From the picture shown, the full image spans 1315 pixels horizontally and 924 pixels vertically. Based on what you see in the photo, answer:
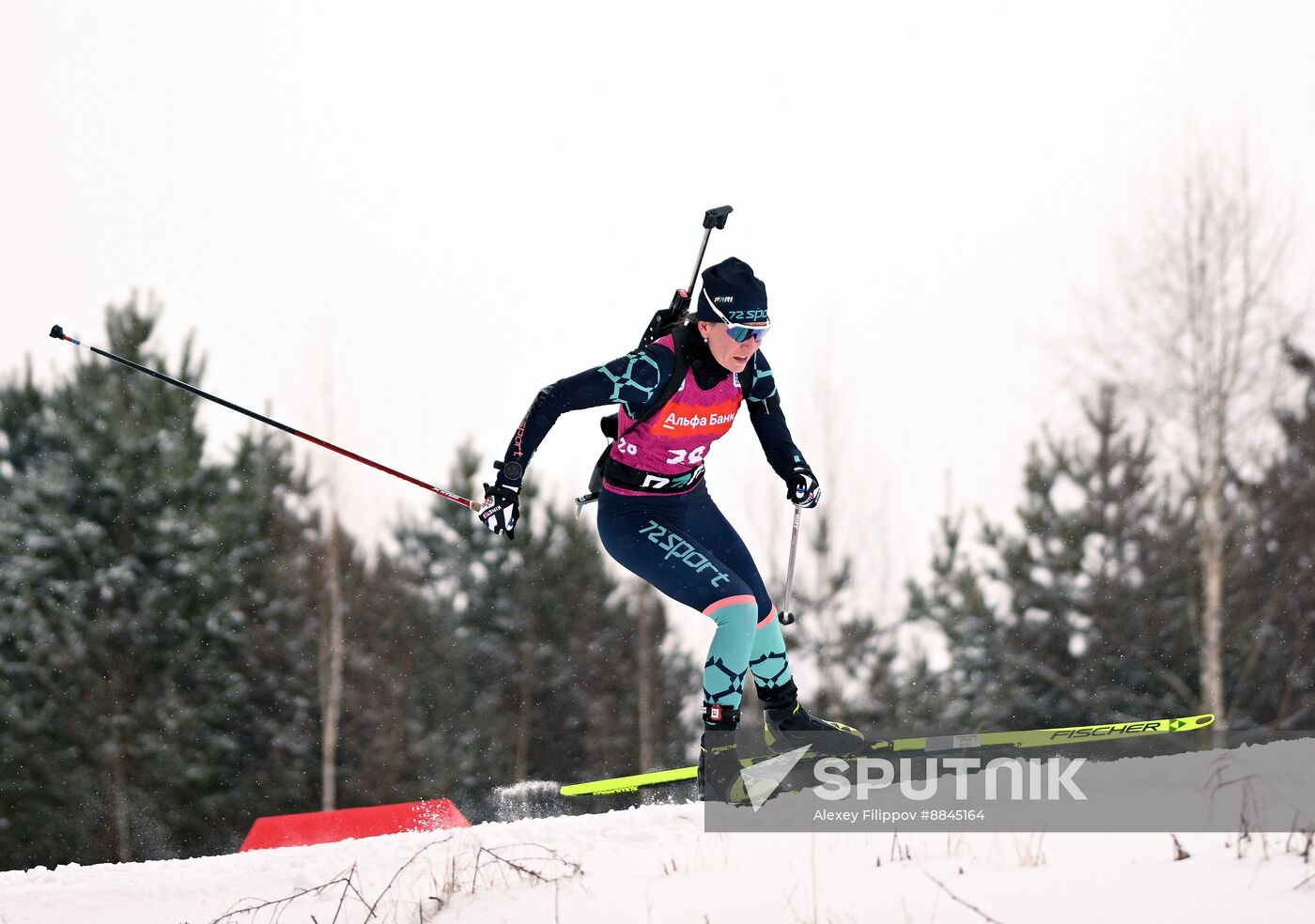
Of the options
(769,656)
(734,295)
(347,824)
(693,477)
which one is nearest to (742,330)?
(734,295)

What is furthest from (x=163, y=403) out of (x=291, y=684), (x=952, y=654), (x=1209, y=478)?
(x=1209, y=478)

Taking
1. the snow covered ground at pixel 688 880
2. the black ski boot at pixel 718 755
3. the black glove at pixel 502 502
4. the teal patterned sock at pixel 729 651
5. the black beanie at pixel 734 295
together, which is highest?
the black beanie at pixel 734 295

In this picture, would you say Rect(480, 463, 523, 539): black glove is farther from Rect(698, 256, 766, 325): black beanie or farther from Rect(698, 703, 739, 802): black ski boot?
Rect(698, 703, 739, 802): black ski boot

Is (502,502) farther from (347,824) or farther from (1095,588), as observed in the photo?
(1095,588)

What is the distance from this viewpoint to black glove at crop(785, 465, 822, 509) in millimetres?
6328

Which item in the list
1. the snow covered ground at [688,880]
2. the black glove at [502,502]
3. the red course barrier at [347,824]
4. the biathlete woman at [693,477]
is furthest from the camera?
the red course barrier at [347,824]

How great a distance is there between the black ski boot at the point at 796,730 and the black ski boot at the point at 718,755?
1.50ft

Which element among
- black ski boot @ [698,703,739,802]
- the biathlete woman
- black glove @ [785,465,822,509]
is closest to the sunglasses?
the biathlete woman

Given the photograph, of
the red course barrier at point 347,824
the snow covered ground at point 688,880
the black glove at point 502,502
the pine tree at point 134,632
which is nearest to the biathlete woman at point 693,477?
the black glove at point 502,502

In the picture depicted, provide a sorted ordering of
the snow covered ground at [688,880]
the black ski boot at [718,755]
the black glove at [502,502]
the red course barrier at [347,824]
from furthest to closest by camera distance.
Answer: the red course barrier at [347,824], the black ski boot at [718,755], the black glove at [502,502], the snow covered ground at [688,880]

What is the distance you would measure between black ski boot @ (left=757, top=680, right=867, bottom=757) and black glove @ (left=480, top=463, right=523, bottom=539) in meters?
1.76

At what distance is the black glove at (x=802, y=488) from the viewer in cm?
633

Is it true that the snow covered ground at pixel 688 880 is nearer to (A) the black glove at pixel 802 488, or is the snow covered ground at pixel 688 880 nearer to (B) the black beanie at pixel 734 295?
(A) the black glove at pixel 802 488

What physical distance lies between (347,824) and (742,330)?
144 inches
